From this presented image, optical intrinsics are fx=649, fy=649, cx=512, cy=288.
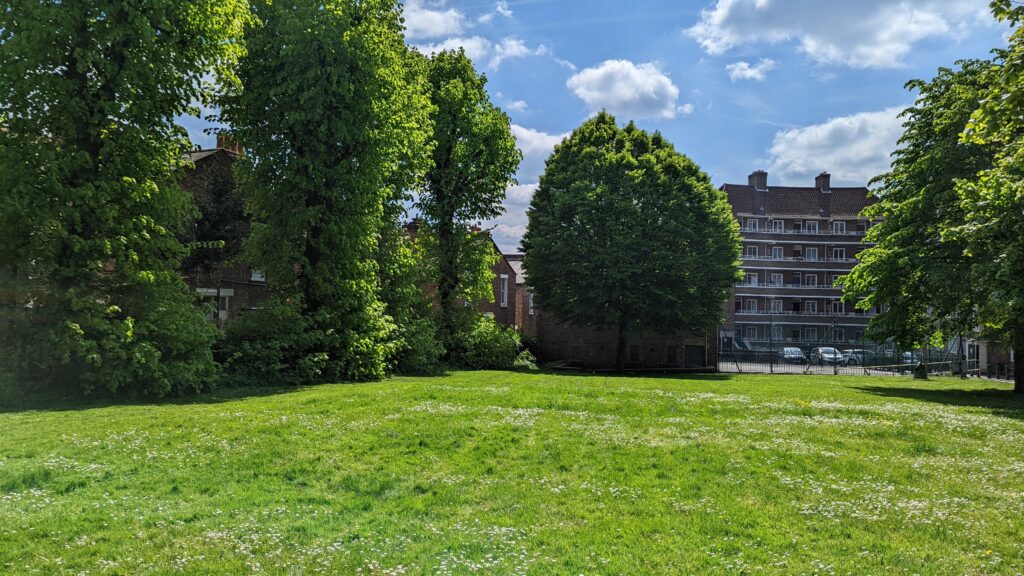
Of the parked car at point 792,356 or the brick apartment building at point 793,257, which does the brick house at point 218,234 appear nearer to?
the parked car at point 792,356

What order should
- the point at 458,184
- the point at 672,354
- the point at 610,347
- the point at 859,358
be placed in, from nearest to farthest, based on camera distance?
1. the point at 458,184
2. the point at 610,347
3. the point at 672,354
4. the point at 859,358

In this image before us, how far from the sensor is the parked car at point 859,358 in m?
51.2

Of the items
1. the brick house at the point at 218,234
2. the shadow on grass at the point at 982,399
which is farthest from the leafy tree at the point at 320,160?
the shadow on grass at the point at 982,399

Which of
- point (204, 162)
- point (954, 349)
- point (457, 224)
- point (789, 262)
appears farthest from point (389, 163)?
point (789, 262)

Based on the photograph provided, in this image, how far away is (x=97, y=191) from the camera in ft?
49.8

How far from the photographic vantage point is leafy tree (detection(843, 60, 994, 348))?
2472 cm

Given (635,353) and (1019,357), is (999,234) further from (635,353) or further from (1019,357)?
(635,353)

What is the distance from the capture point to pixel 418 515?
730 centimetres

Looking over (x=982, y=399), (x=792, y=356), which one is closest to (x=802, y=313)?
(x=792, y=356)

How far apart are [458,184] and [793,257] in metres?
65.7

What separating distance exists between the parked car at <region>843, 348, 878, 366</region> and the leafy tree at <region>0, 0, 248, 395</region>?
4805 cm

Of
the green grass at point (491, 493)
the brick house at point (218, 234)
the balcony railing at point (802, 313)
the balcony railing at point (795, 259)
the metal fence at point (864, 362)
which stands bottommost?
the metal fence at point (864, 362)

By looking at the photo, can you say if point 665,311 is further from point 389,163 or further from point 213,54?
point 213,54

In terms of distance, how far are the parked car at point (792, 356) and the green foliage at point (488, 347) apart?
91.4 ft
